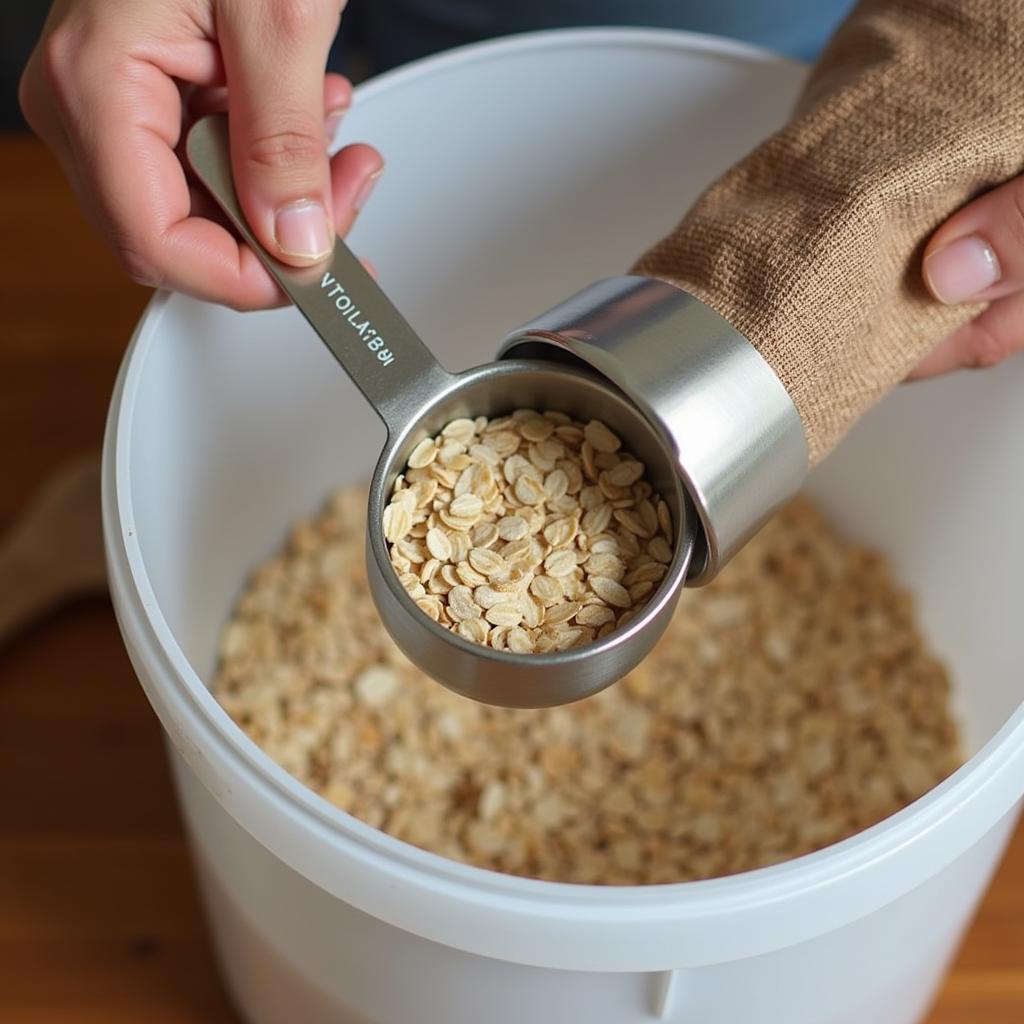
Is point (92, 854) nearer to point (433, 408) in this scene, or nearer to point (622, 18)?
point (433, 408)

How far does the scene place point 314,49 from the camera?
1.98ft

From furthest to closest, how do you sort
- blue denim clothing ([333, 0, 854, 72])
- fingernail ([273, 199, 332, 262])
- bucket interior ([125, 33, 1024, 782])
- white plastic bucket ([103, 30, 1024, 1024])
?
1. blue denim clothing ([333, 0, 854, 72])
2. bucket interior ([125, 33, 1024, 782])
3. fingernail ([273, 199, 332, 262])
4. white plastic bucket ([103, 30, 1024, 1024])

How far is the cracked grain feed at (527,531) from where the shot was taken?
1.98ft

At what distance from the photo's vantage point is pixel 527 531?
63 cm

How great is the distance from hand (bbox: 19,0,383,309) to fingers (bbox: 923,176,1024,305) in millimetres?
287

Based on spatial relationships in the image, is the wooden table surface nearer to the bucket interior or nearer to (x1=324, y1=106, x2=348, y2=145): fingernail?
the bucket interior

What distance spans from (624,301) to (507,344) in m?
0.07

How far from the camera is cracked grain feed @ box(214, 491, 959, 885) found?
798 mm

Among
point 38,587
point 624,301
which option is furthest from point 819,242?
point 38,587

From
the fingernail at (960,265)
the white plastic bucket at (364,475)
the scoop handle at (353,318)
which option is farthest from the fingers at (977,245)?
the scoop handle at (353,318)

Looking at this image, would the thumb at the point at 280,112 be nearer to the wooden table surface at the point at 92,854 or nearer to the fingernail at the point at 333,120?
the fingernail at the point at 333,120

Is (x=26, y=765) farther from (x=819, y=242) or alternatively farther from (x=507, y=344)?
(x=819, y=242)

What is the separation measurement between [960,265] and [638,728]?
14.1 inches

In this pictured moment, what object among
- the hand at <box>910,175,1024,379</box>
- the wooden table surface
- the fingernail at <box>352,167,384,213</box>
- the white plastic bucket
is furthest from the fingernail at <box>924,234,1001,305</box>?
the wooden table surface
